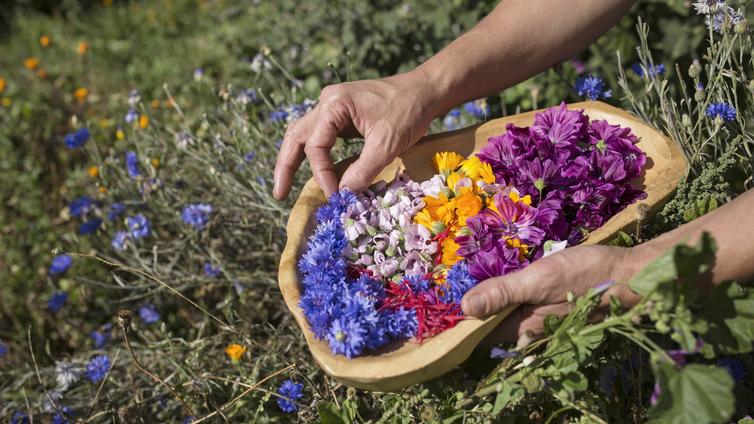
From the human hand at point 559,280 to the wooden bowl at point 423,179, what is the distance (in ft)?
0.16

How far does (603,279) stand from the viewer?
110cm

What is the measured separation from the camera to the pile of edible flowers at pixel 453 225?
117 centimetres

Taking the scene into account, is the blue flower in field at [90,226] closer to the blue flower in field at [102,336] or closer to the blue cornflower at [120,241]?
the blue cornflower at [120,241]

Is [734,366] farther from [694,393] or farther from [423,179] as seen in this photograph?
[423,179]

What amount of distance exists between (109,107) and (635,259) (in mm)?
2764

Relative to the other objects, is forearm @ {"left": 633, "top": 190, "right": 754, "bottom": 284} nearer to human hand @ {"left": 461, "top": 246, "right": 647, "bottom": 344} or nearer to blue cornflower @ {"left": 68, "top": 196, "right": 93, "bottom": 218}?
human hand @ {"left": 461, "top": 246, "right": 647, "bottom": 344}

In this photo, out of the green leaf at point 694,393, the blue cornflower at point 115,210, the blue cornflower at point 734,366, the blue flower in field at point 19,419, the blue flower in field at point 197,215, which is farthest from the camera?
the blue cornflower at point 115,210

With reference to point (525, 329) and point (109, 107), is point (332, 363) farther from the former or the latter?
point (109, 107)

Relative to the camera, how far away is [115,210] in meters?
2.13

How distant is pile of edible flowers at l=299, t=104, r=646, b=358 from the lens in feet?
3.83

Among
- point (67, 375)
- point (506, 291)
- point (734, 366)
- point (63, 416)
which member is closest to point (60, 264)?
point (67, 375)

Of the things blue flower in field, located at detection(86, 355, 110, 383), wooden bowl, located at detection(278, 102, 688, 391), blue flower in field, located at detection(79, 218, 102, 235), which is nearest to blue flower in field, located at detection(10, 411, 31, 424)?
blue flower in field, located at detection(86, 355, 110, 383)

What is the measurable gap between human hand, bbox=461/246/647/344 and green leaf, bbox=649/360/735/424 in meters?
0.21

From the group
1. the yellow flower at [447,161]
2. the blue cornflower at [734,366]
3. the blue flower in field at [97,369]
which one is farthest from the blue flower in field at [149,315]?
the blue cornflower at [734,366]
